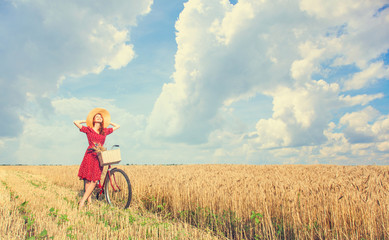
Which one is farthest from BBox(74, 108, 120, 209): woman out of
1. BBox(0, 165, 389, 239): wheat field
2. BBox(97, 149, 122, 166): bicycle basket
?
BBox(0, 165, 389, 239): wheat field

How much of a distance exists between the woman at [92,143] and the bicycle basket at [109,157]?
40 cm

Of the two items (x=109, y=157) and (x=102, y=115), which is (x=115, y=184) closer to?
(x=109, y=157)

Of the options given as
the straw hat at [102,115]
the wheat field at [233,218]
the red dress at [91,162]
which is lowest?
the wheat field at [233,218]

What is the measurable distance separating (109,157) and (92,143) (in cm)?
93

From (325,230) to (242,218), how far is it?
172 cm

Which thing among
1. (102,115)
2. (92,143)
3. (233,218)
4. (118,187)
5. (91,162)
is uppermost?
(102,115)

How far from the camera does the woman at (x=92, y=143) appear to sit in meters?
7.49

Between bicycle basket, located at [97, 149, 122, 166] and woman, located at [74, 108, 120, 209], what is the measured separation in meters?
0.40

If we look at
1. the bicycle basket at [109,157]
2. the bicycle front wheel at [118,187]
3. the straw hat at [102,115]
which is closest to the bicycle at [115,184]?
the bicycle front wheel at [118,187]

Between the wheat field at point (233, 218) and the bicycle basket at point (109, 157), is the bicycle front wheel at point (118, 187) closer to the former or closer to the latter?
the bicycle basket at point (109, 157)

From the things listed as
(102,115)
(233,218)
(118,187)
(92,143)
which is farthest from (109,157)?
(233,218)

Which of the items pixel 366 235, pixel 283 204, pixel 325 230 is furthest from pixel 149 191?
pixel 366 235

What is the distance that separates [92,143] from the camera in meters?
7.53

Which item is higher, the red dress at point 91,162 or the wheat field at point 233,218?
the red dress at point 91,162
